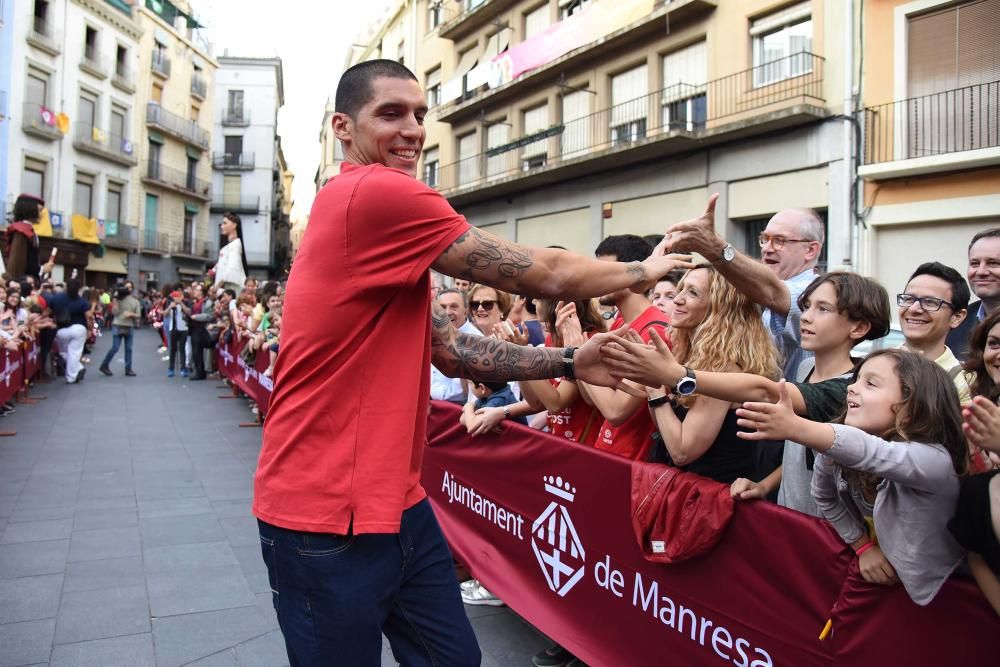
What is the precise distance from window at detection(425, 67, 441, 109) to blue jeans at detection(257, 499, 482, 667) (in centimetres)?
2652

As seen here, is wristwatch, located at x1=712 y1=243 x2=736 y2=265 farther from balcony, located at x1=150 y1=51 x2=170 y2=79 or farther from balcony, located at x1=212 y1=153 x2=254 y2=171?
balcony, located at x1=212 y1=153 x2=254 y2=171

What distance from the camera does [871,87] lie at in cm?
1300

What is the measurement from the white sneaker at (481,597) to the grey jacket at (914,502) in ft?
8.73

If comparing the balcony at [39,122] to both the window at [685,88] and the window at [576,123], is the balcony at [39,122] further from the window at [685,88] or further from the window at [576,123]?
the window at [685,88]

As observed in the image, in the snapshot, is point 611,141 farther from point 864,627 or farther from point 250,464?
point 864,627

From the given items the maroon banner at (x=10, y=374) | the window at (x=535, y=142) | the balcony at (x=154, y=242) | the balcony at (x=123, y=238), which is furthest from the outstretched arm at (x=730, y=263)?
the balcony at (x=154, y=242)

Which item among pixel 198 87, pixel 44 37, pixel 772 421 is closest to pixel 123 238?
pixel 44 37

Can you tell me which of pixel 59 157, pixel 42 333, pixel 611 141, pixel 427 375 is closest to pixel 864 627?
pixel 427 375

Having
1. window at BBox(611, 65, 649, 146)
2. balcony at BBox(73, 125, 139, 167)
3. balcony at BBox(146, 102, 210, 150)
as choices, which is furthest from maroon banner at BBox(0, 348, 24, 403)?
balcony at BBox(146, 102, 210, 150)

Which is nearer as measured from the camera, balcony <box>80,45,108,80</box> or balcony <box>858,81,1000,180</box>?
balcony <box>858,81,1000,180</box>

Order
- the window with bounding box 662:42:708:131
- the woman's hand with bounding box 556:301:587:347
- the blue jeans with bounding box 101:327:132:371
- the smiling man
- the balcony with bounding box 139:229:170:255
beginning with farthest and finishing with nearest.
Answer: the balcony with bounding box 139:229:170:255 → the window with bounding box 662:42:708:131 → the blue jeans with bounding box 101:327:132:371 → the smiling man → the woman's hand with bounding box 556:301:587:347

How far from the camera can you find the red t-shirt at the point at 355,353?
183cm

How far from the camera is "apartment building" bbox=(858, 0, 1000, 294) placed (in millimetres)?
11742

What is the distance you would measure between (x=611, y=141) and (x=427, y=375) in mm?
17371
